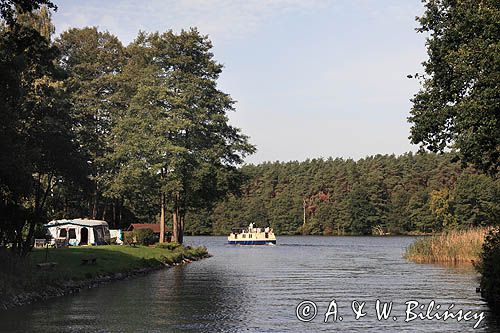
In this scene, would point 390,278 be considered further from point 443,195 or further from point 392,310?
point 443,195

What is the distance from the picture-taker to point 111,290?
36.6 meters

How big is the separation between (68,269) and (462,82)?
24685 mm

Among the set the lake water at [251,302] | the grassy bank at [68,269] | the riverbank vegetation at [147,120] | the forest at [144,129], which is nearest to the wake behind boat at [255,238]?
the forest at [144,129]

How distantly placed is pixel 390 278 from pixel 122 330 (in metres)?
25.4

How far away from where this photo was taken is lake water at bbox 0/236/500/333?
80.3 ft

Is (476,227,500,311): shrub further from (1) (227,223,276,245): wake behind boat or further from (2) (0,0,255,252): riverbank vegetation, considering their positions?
(1) (227,223,276,245): wake behind boat

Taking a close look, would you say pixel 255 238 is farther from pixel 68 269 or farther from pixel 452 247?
pixel 68 269

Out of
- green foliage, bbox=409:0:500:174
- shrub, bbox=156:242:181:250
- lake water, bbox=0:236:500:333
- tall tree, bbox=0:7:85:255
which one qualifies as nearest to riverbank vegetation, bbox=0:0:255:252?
shrub, bbox=156:242:181:250

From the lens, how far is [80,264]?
43.9m

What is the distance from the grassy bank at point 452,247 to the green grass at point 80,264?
876 inches

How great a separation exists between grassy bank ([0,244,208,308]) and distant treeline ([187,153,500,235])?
88999mm

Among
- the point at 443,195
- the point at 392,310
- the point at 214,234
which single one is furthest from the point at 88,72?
the point at 214,234

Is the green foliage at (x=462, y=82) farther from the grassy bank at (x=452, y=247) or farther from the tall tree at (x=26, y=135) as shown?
the grassy bank at (x=452, y=247)

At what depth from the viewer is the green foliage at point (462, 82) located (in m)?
25.2
